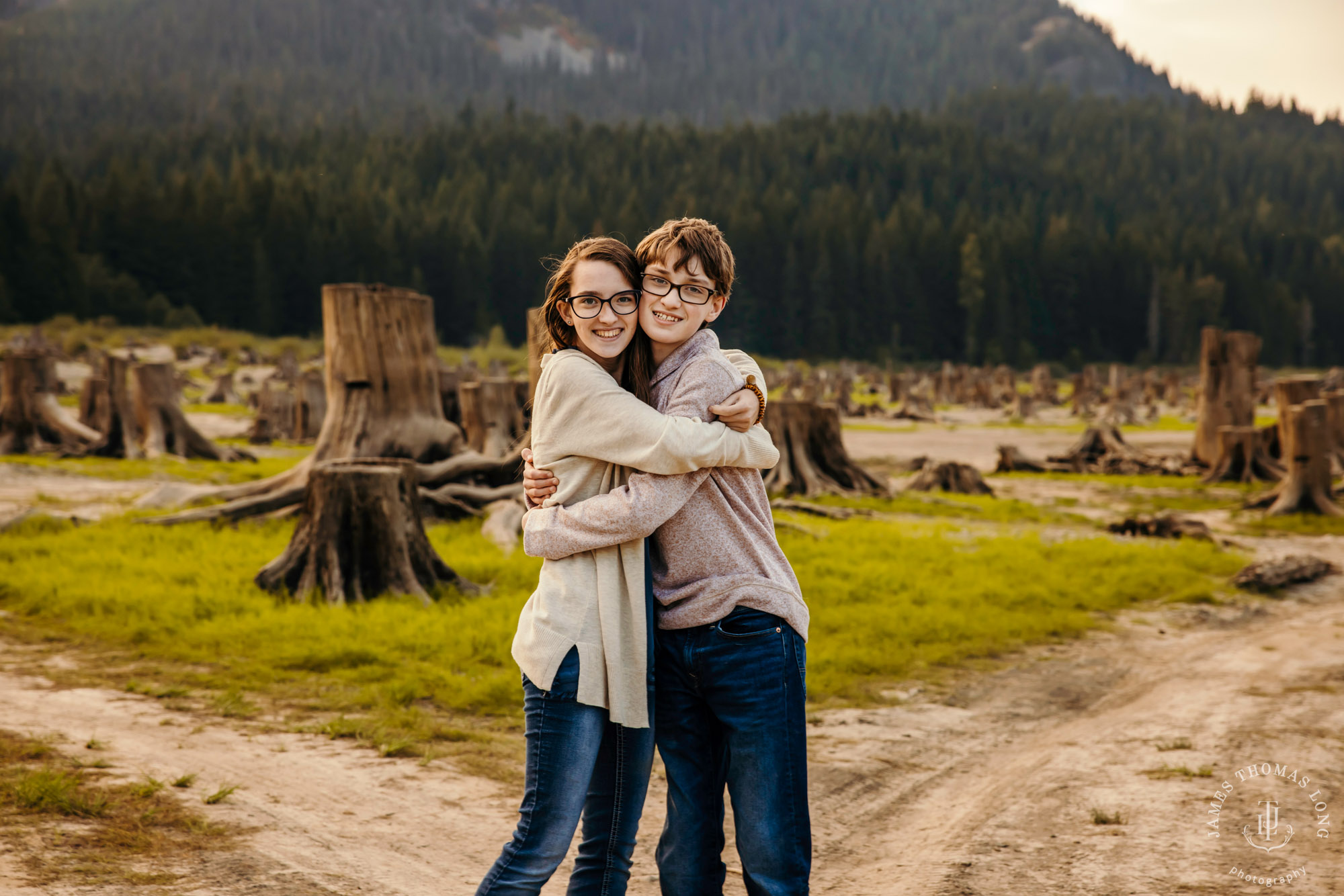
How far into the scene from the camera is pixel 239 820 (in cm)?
362

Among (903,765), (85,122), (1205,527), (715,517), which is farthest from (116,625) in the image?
(85,122)

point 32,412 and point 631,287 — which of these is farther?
point 32,412

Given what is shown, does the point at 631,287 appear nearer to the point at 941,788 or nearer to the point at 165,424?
the point at 941,788

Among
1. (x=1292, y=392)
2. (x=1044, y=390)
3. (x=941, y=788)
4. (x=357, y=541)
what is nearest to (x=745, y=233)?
(x=1044, y=390)

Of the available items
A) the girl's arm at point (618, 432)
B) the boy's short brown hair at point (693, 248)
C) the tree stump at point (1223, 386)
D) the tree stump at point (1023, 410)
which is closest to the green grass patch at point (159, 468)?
the girl's arm at point (618, 432)

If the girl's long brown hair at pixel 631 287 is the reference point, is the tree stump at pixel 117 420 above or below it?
below

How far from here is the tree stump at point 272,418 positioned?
63.7 ft

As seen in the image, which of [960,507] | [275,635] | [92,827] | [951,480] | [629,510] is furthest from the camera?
[951,480]

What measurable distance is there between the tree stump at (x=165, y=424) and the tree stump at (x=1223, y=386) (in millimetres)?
15551

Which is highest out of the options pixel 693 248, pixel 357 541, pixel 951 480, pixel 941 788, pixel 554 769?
pixel 693 248

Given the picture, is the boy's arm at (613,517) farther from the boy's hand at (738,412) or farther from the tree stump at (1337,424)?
the tree stump at (1337,424)

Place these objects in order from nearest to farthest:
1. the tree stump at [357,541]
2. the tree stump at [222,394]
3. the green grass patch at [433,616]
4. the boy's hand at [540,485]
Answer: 1. the boy's hand at [540,485]
2. the green grass patch at [433,616]
3. the tree stump at [357,541]
4. the tree stump at [222,394]

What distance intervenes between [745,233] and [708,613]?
7992 cm

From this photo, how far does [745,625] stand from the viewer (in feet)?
7.84
